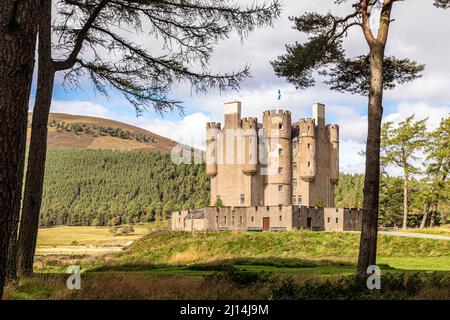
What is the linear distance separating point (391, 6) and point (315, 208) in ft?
133

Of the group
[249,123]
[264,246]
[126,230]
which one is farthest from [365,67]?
[126,230]

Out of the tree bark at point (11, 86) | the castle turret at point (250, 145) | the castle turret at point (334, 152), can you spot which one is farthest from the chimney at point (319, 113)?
the tree bark at point (11, 86)

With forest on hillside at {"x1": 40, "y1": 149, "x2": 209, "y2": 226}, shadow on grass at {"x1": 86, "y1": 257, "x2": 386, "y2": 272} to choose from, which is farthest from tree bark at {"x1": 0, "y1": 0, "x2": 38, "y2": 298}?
forest on hillside at {"x1": 40, "y1": 149, "x2": 209, "y2": 226}

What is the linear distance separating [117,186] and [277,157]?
3082 inches

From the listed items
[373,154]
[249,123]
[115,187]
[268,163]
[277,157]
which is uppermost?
[249,123]

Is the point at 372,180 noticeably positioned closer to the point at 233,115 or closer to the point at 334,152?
the point at 233,115

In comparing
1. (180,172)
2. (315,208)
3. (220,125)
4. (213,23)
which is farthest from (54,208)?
(213,23)

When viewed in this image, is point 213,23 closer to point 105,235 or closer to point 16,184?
point 16,184

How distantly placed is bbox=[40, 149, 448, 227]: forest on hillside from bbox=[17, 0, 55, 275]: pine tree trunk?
90.9 m

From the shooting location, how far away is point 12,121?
600cm

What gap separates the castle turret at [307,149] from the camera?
190 feet

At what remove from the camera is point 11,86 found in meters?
6.01

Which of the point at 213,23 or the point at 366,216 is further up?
the point at 213,23

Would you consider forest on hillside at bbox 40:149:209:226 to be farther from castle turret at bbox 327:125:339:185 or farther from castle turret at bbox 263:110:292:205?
castle turret at bbox 263:110:292:205
